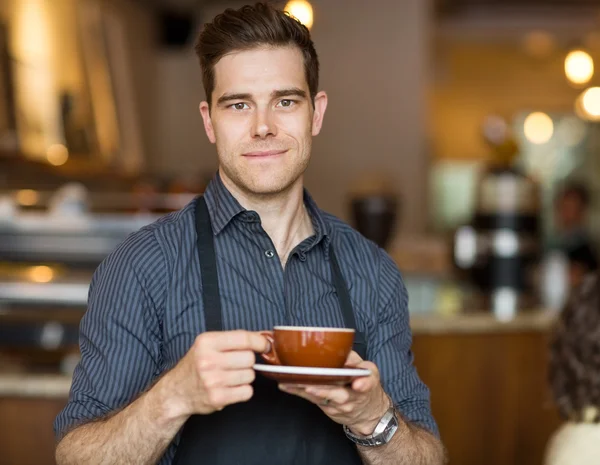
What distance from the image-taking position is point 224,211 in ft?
5.42

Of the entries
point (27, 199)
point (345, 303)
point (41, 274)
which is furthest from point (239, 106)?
point (27, 199)

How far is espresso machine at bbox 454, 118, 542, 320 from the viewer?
425 cm

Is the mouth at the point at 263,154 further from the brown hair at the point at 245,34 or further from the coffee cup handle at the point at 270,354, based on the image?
the coffee cup handle at the point at 270,354

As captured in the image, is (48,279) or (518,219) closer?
(48,279)

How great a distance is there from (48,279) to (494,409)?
1748 mm

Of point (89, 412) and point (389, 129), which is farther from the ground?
point (389, 129)

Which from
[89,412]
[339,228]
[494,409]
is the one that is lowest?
[494,409]

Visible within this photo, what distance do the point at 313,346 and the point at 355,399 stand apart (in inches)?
5.0

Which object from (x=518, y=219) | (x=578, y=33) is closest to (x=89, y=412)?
(x=518, y=219)

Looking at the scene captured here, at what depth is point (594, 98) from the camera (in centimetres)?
599

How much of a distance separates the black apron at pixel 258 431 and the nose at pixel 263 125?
22 centimetres

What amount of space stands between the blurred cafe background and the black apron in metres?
1.15

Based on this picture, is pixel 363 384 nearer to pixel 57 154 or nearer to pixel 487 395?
pixel 487 395

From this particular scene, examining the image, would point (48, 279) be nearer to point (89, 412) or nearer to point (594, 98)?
point (89, 412)
